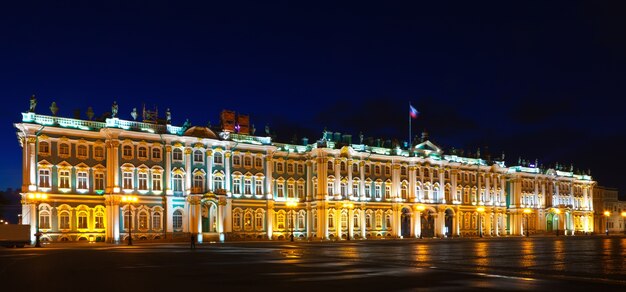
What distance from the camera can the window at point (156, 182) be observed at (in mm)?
78562

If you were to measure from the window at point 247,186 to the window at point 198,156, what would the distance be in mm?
7580

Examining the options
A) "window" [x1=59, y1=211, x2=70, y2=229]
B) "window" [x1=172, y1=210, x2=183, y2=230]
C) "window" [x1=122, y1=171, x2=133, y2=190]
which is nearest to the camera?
"window" [x1=59, y1=211, x2=70, y2=229]

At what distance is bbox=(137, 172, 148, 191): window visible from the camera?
7744 centimetres

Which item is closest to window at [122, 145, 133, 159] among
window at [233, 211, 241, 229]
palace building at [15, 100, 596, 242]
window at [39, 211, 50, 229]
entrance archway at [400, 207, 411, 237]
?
palace building at [15, 100, 596, 242]

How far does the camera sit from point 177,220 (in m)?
79.9

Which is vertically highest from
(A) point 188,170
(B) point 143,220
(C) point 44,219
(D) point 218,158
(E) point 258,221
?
(D) point 218,158

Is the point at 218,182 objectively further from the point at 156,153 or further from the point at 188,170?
the point at 156,153

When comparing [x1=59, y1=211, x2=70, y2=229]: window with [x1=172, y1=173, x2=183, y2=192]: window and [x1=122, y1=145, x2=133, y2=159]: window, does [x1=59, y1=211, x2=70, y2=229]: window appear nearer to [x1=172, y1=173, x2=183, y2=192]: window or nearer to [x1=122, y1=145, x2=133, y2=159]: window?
[x1=122, y1=145, x2=133, y2=159]: window

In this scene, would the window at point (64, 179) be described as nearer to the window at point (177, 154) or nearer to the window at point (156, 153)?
the window at point (156, 153)

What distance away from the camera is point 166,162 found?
79500mm

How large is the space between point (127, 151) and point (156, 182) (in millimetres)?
5313

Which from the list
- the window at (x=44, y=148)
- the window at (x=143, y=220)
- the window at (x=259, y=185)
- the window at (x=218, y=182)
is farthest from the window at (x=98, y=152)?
the window at (x=259, y=185)

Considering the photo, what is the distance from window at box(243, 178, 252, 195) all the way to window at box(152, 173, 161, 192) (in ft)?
41.4

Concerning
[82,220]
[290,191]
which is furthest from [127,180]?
[290,191]
